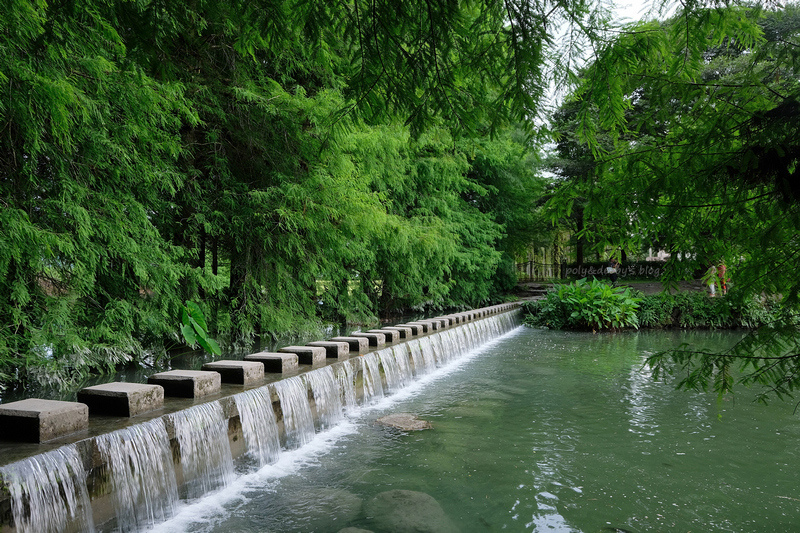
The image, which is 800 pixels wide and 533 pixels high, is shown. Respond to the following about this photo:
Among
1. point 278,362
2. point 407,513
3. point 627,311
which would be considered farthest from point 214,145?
point 627,311

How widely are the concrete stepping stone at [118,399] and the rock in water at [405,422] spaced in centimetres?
269

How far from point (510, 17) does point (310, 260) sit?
893 centimetres

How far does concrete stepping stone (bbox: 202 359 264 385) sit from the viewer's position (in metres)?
5.17

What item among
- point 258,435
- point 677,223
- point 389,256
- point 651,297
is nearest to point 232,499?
point 258,435

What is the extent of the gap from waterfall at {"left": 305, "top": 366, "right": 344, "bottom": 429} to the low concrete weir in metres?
0.01

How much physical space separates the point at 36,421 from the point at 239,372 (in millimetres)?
2089

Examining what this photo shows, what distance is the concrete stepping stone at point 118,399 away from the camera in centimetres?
384

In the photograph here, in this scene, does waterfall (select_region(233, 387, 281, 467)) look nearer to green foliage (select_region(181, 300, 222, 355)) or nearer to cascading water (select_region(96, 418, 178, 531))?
cascading water (select_region(96, 418, 178, 531))

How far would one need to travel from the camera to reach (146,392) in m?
4.00

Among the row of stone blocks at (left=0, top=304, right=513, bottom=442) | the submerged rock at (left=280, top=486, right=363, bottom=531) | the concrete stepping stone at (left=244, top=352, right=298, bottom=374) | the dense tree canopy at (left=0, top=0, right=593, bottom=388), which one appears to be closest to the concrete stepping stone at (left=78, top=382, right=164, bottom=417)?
the row of stone blocks at (left=0, top=304, right=513, bottom=442)

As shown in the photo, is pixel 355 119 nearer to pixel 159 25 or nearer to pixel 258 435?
pixel 159 25

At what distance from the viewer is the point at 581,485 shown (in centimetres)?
419

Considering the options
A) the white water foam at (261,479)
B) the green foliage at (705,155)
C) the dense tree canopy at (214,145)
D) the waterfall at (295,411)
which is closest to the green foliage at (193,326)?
the dense tree canopy at (214,145)

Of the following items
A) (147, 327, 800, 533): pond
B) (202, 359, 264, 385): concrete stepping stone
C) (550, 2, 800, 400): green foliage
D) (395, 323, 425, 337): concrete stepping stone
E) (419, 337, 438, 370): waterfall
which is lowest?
(147, 327, 800, 533): pond
